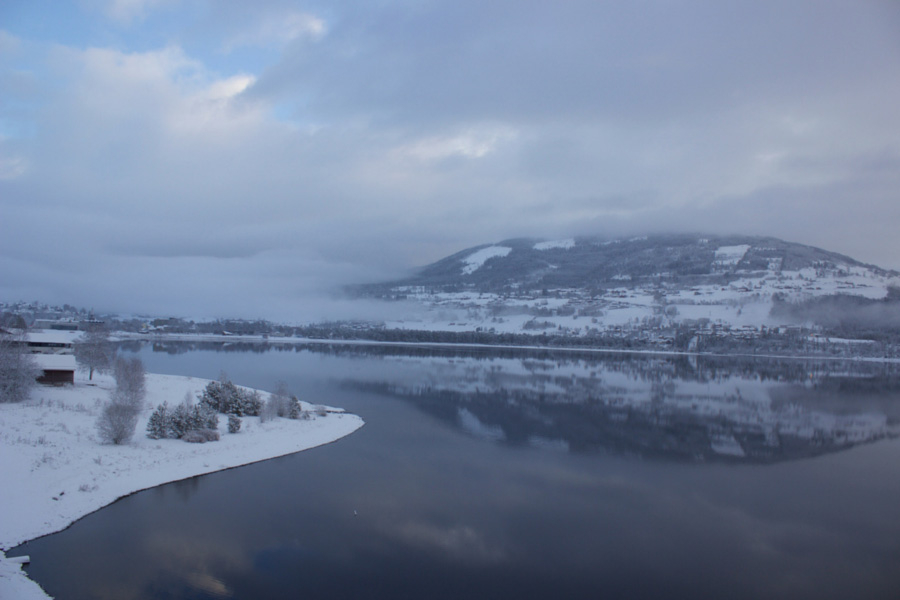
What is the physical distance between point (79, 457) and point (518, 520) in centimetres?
1633

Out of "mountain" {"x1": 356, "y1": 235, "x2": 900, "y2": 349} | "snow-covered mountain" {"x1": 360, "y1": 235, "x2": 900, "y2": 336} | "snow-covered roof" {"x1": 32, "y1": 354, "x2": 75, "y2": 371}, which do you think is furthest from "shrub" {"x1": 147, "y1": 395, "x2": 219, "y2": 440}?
"snow-covered mountain" {"x1": 360, "y1": 235, "x2": 900, "y2": 336}

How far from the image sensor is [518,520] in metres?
17.5

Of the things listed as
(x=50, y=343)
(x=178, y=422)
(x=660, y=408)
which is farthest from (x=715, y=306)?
(x=178, y=422)

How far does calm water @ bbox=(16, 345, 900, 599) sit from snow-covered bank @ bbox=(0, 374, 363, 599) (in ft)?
2.36

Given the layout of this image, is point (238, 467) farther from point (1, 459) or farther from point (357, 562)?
point (357, 562)

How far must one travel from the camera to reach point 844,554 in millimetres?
15906

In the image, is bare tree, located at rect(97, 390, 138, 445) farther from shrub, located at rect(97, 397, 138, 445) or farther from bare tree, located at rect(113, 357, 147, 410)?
bare tree, located at rect(113, 357, 147, 410)

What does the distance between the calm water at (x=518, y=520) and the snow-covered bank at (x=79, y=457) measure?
2.36 ft

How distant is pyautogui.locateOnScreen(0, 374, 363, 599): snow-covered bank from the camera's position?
50.3 ft

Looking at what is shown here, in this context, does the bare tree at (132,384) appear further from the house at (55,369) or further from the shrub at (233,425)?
the shrub at (233,425)

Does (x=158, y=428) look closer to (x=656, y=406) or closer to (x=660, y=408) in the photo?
(x=660, y=408)

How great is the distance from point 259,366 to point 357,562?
61.3 meters

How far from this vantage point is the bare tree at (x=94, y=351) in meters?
40.6

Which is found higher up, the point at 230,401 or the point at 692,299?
the point at 692,299
